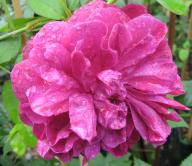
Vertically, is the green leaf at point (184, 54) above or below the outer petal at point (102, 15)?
below

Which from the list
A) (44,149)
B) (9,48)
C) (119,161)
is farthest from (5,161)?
(44,149)

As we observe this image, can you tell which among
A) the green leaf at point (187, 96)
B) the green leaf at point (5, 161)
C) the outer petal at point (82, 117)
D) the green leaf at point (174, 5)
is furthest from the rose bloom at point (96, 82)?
the green leaf at point (5, 161)

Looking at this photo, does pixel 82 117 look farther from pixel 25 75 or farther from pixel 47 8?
pixel 47 8

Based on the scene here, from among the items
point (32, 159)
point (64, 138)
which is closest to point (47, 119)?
point (64, 138)

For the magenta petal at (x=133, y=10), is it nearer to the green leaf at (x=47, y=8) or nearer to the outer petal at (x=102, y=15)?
the outer petal at (x=102, y=15)

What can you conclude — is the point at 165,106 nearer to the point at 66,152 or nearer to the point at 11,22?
the point at 66,152
